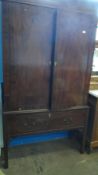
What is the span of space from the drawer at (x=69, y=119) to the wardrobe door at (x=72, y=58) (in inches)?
3.6

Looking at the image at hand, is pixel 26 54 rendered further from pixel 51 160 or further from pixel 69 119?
pixel 51 160

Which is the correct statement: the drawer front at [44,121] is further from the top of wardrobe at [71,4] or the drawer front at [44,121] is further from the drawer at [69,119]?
the top of wardrobe at [71,4]

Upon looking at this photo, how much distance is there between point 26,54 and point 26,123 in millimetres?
755

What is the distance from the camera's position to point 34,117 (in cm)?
210

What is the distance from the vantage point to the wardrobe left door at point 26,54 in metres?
1.78

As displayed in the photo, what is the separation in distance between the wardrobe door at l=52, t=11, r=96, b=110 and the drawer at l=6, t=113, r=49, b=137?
0.66 ft

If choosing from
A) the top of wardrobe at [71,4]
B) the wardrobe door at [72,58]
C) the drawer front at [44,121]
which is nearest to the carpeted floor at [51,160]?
the drawer front at [44,121]

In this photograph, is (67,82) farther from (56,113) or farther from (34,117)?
(34,117)

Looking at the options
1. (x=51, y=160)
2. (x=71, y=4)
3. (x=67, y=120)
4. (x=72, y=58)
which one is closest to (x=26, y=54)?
(x=72, y=58)

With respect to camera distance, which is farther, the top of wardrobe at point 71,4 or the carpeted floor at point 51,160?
the carpeted floor at point 51,160

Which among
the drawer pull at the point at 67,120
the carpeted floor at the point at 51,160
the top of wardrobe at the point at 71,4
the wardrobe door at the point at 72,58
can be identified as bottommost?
the carpeted floor at the point at 51,160

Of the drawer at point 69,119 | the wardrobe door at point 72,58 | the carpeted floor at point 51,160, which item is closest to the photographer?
the wardrobe door at point 72,58

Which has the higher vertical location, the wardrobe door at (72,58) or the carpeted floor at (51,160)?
the wardrobe door at (72,58)

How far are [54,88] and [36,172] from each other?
933 millimetres
